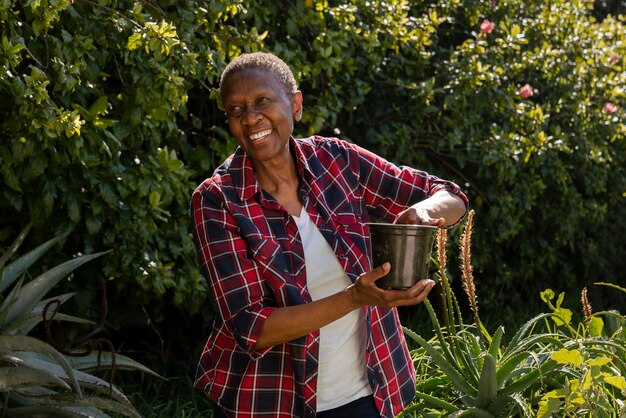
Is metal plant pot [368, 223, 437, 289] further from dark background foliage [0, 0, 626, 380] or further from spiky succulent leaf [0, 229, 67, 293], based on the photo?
spiky succulent leaf [0, 229, 67, 293]

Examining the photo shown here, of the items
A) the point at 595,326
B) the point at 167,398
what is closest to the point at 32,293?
the point at 167,398

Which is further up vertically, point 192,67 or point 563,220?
point 192,67

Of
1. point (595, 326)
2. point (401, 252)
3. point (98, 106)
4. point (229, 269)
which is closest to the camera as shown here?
point (401, 252)

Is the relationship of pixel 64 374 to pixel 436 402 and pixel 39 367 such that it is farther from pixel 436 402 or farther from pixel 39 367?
pixel 436 402

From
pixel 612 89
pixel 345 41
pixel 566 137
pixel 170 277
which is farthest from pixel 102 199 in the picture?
pixel 612 89

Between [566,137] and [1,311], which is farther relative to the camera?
[566,137]

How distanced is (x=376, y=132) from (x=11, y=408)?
284 cm

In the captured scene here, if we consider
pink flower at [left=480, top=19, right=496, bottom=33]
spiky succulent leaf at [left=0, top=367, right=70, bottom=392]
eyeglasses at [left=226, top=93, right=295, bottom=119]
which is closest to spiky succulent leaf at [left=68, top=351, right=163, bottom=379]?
spiky succulent leaf at [left=0, top=367, right=70, bottom=392]

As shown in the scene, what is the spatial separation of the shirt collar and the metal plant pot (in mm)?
411

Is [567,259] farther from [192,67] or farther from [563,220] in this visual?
Answer: [192,67]

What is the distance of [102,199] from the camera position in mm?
4438

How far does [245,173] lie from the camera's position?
2850 mm

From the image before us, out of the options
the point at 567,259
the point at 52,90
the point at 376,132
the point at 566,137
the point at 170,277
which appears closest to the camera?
the point at 52,90

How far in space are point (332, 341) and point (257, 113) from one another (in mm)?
645
